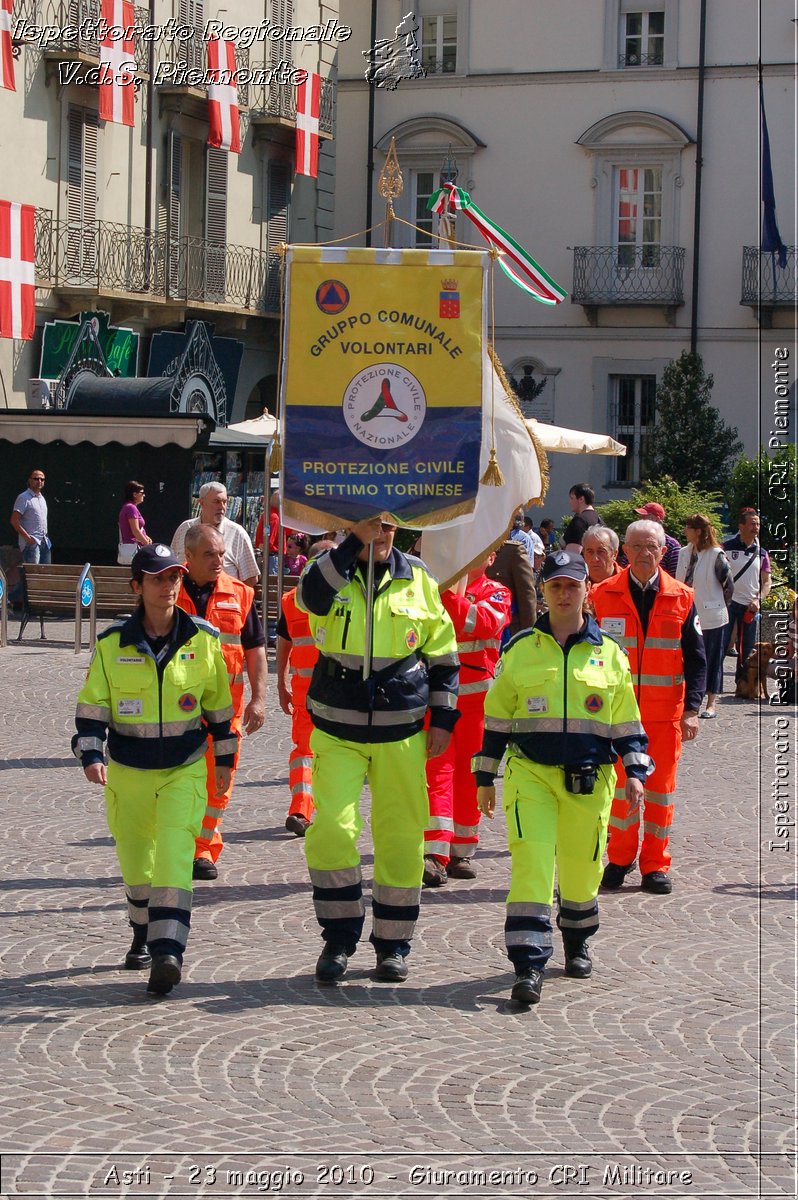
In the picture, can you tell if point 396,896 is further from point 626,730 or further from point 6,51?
point 6,51

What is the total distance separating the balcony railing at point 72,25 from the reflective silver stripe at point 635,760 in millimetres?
23572

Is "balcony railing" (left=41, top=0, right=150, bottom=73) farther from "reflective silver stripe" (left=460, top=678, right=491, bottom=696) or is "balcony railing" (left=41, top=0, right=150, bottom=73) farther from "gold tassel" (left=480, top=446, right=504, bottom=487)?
"gold tassel" (left=480, top=446, right=504, bottom=487)

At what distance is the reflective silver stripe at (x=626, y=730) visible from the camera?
277 inches

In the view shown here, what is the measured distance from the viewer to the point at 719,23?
35.6m

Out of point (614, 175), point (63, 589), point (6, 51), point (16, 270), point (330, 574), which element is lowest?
point (63, 589)

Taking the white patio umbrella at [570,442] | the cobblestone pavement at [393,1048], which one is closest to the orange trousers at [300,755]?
the cobblestone pavement at [393,1048]

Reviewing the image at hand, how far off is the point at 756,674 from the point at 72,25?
16.6m

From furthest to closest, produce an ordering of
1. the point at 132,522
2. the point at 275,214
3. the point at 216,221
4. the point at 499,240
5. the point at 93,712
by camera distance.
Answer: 1. the point at 275,214
2. the point at 216,221
3. the point at 132,522
4. the point at 499,240
5. the point at 93,712

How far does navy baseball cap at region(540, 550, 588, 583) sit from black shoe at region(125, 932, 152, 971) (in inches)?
83.4

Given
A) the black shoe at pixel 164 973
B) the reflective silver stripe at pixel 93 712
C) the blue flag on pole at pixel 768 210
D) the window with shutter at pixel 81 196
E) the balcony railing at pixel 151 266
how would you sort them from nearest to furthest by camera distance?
the black shoe at pixel 164 973 < the reflective silver stripe at pixel 93 712 < the balcony railing at pixel 151 266 < the window with shutter at pixel 81 196 < the blue flag on pole at pixel 768 210

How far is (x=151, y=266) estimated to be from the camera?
30.8 m

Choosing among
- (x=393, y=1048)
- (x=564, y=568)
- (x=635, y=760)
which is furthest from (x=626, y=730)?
(x=393, y=1048)

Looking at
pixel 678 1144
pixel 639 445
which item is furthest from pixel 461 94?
pixel 678 1144

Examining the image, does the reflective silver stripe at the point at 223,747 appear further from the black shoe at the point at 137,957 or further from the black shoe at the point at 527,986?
the black shoe at the point at 527,986
